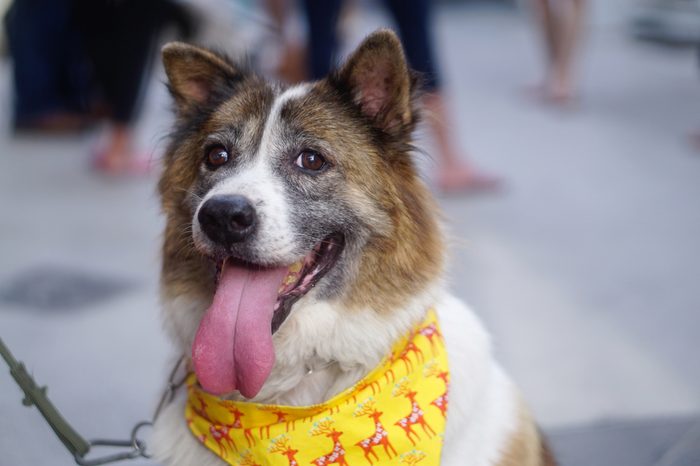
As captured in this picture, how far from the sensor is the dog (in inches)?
99.3

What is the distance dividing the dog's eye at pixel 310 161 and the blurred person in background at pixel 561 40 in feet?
21.0

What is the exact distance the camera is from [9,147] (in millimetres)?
8148

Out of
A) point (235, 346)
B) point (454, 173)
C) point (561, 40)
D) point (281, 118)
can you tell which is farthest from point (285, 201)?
point (561, 40)

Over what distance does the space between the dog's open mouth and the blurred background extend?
2.53 feet

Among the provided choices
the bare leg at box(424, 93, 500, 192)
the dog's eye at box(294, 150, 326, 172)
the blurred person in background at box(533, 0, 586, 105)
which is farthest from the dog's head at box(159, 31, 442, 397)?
the blurred person in background at box(533, 0, 586, 105)

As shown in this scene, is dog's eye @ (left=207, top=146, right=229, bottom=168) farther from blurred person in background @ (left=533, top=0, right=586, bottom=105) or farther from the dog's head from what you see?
blurred person in background @ (left=533, top=0, right=586, bottom=105)

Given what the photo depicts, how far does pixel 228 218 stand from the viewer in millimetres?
2451

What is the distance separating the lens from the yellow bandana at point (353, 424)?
2.54m

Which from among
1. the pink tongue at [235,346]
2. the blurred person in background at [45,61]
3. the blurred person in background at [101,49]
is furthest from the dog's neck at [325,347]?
the blurred person in background at [45,61]

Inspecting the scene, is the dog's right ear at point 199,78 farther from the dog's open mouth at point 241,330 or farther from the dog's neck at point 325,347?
the dog's neck at point 325,347

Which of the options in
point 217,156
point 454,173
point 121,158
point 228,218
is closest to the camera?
point 228,218

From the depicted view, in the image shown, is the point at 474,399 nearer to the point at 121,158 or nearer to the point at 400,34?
the point at 400,34

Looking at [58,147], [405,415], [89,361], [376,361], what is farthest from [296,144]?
[58,147]

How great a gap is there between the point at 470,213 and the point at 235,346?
4.16 metres
